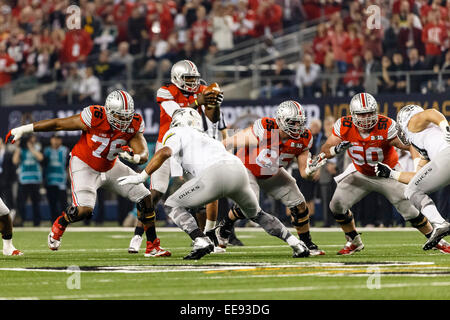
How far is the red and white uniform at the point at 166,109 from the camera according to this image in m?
11.5

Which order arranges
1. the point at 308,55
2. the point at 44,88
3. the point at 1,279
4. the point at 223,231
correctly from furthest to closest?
the point at 44,88 → the point at 308,55 → the point at 223,231 → the point at 1,279

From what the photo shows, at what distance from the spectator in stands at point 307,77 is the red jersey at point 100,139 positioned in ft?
26.0

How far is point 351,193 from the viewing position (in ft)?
36.7

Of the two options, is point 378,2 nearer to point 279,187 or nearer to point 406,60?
point 406,60

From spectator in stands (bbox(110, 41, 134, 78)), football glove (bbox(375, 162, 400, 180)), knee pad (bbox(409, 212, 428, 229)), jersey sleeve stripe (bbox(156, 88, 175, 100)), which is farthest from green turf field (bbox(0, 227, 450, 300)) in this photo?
spectator in stands (bbox(110, 41, 134, 78))

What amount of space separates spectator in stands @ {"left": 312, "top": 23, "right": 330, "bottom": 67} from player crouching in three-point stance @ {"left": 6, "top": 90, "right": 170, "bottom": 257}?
8.54m

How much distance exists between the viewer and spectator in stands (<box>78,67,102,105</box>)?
20.2 meters

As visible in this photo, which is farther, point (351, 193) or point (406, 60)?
point (406, 60)

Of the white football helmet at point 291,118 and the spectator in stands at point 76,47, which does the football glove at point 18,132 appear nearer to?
the white football helmet at point 291,118

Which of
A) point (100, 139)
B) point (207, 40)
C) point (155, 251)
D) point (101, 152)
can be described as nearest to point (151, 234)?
point (155, 251)

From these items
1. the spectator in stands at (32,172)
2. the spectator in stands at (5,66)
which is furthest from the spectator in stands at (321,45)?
the spectator in stands at (5,66)

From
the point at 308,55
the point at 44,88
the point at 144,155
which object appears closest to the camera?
the point at 144,155
